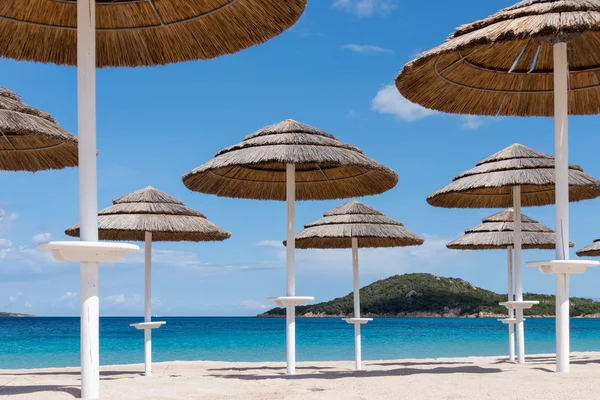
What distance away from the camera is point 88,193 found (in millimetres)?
4887

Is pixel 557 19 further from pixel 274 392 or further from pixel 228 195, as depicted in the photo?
pixel 228 195

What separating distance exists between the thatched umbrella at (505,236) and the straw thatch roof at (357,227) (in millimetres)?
2062

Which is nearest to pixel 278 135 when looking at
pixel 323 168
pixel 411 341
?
pixel 323 168

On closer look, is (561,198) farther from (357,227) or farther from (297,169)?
(357,227)

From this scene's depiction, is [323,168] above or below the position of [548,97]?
below

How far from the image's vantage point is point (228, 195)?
383 inches

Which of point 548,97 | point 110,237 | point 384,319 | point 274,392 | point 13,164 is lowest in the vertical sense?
point 384,319

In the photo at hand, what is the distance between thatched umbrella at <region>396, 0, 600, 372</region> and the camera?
20.0 feet

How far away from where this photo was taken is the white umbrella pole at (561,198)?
6617 mm

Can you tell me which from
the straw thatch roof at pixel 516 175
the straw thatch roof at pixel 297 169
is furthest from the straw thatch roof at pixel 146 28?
the straw thatch roof at pixel 516 175

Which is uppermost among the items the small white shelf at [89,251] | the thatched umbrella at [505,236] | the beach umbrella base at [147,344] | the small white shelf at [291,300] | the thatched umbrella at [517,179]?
Answer: the thatched umbrella at [517,179]

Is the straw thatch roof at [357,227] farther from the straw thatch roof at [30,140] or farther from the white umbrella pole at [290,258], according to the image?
the straw thatch roof at [30,140]

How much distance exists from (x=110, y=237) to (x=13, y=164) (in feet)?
9.18

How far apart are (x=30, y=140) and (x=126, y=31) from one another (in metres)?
2.35
